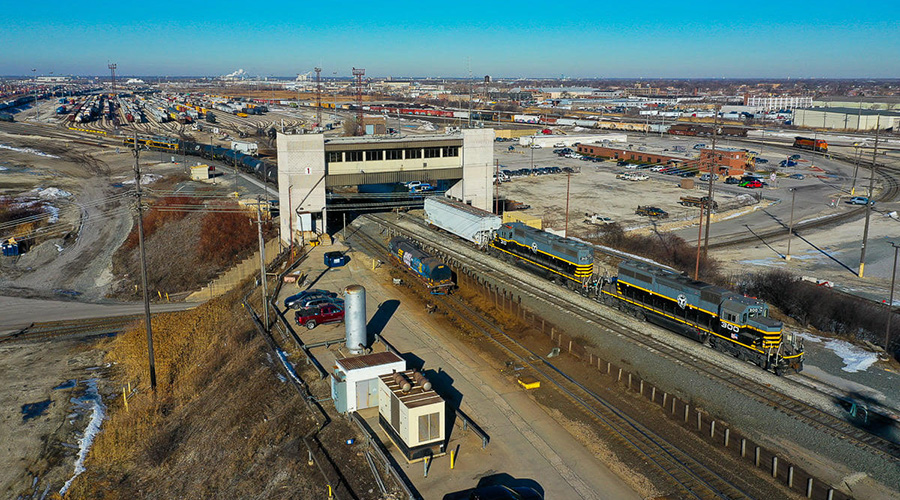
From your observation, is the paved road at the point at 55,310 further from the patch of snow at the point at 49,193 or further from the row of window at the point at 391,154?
the patch of snow at the point at 49,193

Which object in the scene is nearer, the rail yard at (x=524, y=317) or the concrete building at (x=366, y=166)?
the rail yard at (x=524, y=317)

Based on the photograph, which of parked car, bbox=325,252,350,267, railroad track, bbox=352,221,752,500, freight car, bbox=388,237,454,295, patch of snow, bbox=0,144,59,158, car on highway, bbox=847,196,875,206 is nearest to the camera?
railroad track, bbox=352,221,752,500

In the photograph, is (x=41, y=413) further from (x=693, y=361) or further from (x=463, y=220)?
(x=693, y=361)

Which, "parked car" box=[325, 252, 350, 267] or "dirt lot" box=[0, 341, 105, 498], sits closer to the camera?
"dirt lot" box=[0, 341, 105, 498]

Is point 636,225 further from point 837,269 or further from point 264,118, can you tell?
point 264,118

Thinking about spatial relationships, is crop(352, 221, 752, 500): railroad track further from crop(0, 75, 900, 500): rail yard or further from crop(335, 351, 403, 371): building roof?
crop(335, 351, 403, 371): building roof

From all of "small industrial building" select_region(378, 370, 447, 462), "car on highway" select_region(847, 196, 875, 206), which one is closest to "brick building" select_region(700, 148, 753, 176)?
"car on highway" select_region(847, 196, 875, 206)

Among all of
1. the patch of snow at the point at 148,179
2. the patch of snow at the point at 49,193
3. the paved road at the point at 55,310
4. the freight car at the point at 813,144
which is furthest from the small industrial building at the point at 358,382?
the freight car at the point at 813,144
